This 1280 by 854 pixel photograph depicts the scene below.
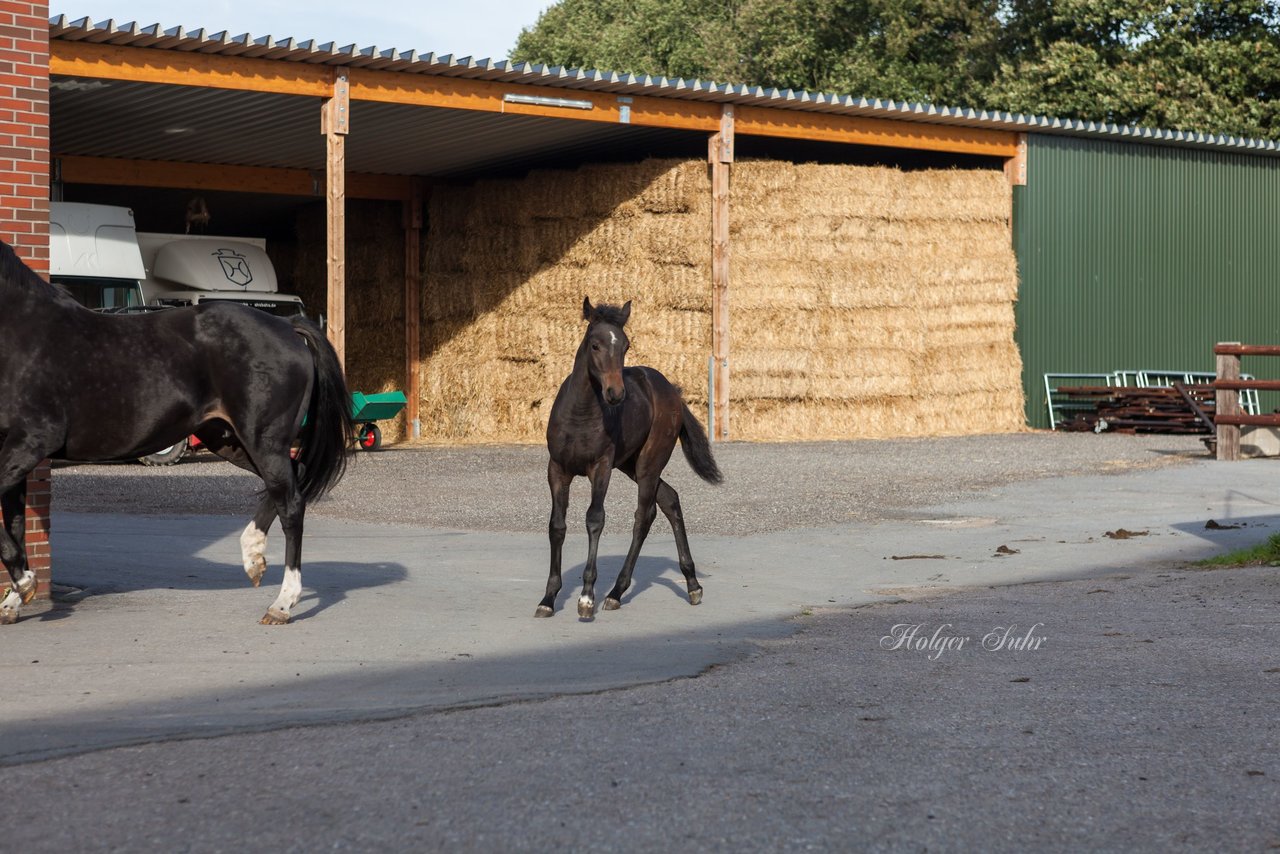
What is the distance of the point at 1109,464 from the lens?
60.1 feet

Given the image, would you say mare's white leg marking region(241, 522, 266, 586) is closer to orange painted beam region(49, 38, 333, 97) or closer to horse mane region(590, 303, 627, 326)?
horse mane region(590, 303, 627, 326)

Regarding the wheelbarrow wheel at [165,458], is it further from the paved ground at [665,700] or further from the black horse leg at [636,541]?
the black horse leg at [636,541]

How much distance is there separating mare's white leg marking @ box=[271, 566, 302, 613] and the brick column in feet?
5.03

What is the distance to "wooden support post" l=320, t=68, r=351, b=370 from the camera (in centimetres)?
1866

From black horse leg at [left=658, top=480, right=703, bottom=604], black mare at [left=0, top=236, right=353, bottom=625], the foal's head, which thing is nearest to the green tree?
black horse leg at [left=658, top=480, right=703, bottom=604]

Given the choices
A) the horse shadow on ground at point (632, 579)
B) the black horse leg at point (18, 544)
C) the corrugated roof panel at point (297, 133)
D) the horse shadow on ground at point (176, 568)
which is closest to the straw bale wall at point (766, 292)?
the corrugated roof panel at point (297, 133)

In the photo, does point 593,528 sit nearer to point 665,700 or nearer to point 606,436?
point 606,436

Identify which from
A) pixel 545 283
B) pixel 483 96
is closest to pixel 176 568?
pixel 483 96

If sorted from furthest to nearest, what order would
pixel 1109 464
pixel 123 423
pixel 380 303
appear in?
pixel 380 303, pixel 1109 464, pixel 123 423

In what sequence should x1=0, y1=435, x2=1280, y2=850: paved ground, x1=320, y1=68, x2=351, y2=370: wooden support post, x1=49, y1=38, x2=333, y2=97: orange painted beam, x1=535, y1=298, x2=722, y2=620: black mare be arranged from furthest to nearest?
x1=320, y1=68, x2=351, y2=370: wooden support post
x1=49, y1=38, x2=333, y2=97: orange painted beam
x1=535, y1=298, x2=722, y2=620: black mare
x1=0, y1=435, x2=1280, y2=850: paved ground

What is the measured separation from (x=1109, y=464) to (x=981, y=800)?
14.7 meters

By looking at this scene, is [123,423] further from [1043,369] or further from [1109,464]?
[1043,369]

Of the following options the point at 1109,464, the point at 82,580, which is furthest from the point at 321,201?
the point at 82,580

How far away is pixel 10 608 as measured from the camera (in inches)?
290
